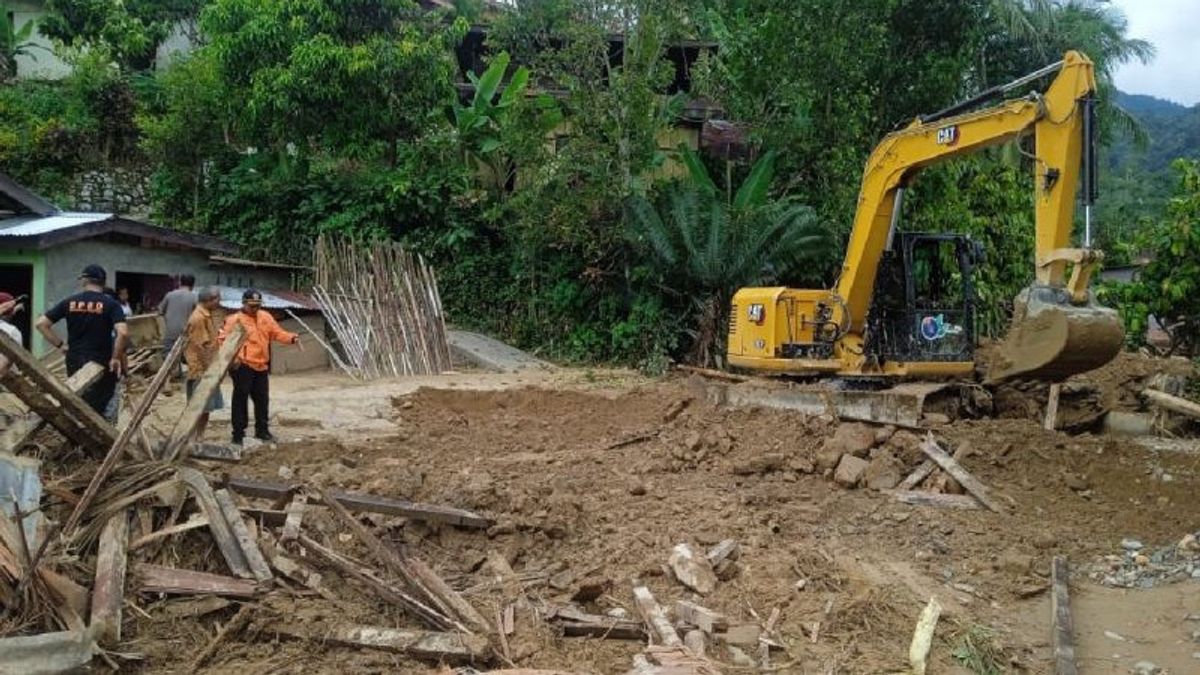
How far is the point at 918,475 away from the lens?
28.1 feet

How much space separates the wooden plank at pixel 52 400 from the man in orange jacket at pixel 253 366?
9.59ft

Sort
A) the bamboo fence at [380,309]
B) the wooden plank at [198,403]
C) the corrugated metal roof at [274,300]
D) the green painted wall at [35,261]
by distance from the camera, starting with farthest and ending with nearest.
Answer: the corrugated metal roof at [274,300] → the bamboo fence at [380,309] → the green painted wall at [35,261] → the wooden plank at [198,403]

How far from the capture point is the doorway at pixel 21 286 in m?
14.7

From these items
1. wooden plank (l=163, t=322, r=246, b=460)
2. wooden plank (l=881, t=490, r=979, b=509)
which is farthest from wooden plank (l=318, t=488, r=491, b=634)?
wooden plank (l=881, t=490, r=979, b=509)

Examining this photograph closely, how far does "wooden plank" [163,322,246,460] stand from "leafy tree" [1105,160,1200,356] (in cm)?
1095

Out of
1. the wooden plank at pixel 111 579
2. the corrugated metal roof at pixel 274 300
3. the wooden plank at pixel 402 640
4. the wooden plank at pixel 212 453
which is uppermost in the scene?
the corrugated metal roof at pixel 274 300

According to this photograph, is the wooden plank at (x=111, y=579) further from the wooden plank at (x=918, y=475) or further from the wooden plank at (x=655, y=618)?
the wooden plank at (x=918, y=475)

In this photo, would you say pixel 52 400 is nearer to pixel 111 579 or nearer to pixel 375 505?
pixel 111 579

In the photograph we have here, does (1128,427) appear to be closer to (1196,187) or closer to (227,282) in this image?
(1196,187)

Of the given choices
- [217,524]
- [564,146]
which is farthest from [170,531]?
[564,146]

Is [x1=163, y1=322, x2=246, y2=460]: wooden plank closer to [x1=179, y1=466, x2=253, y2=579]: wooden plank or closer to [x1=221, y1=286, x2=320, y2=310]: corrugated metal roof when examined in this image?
[x1=179, y1=466, x2=253, y2=579]: wooden plank

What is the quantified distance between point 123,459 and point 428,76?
1473 centimetres

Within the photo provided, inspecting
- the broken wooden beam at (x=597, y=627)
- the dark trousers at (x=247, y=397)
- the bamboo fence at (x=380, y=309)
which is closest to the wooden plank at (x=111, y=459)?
the broken wooden beam at (x=597, y=627)

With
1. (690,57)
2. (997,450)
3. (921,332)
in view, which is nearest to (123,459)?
(997,450)
